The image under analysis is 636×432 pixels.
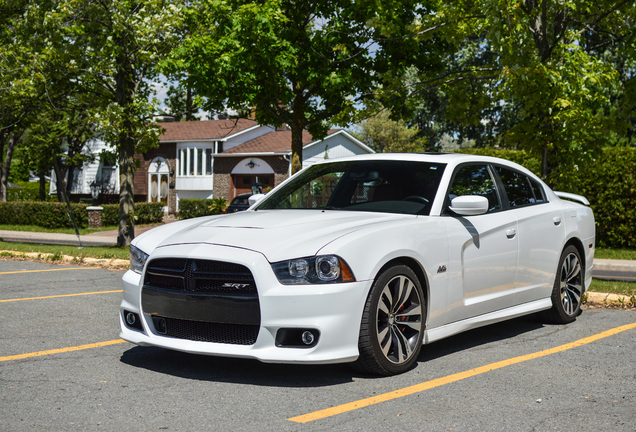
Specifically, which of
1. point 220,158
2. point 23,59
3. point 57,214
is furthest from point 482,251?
point 220,158

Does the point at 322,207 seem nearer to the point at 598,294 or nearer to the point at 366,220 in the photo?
the point at 366,220

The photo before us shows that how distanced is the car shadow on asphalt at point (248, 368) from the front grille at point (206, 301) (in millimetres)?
347

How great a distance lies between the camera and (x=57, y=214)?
3366cm

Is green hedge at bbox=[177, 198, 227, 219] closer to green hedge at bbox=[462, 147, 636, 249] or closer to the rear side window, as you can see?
green hedge at bbox=[462, 147, 636, 249]

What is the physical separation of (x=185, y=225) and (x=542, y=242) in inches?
135

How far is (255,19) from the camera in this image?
15.0m

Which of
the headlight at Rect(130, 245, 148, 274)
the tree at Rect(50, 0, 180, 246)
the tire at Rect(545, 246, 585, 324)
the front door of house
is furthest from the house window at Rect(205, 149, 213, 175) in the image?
the headlight at Rect(130, 245, 148, 274)

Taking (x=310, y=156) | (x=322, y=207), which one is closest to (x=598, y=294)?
(x=322, y=207)

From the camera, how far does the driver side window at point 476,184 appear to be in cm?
663

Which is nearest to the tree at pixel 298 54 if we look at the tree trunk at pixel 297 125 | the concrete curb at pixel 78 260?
the tree trunk at pixel 297 125

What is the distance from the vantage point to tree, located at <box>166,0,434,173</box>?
15.2 metres

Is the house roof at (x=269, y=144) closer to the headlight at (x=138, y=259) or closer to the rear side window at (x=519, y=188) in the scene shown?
the rear side window at (x=519, y=188)

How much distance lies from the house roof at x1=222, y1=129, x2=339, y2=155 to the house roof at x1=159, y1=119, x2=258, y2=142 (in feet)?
3.15

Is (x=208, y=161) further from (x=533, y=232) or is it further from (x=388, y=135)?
(x=533, y=232)
